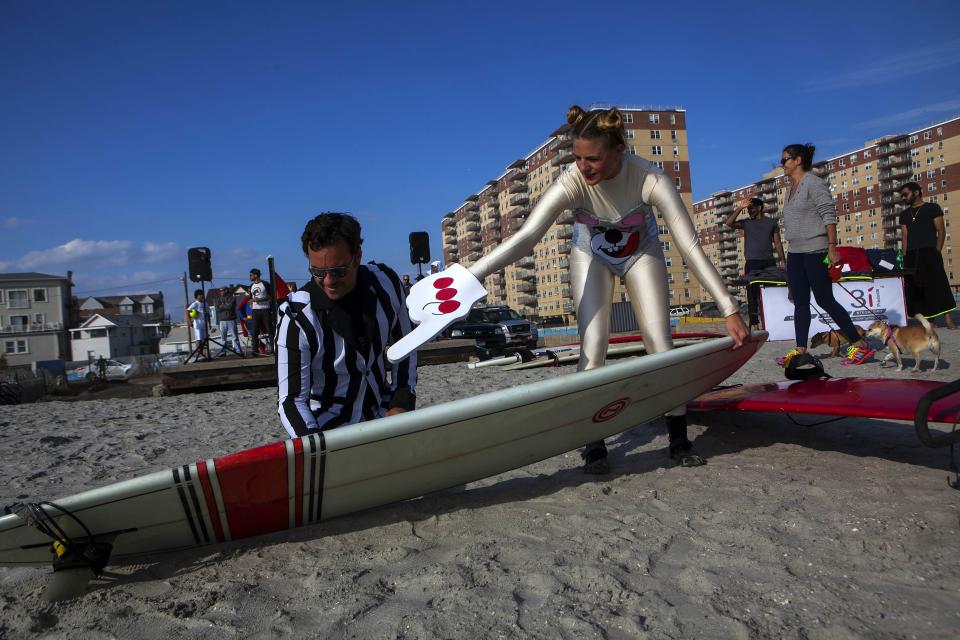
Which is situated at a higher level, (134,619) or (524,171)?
(524,171)

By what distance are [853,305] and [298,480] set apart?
9019 mm

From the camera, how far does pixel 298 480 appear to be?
7.23 feet

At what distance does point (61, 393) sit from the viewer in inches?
626

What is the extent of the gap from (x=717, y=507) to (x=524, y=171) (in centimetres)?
7858

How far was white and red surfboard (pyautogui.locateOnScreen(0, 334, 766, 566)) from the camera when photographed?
78.6 inches

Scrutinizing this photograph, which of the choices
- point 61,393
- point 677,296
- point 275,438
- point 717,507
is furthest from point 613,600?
point 677,296

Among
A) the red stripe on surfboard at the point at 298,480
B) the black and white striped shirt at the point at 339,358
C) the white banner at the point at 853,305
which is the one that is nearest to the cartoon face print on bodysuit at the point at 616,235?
the black and white striped shirt at the point at 339,358

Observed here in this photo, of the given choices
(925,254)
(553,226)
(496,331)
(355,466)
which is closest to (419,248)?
(496,331)

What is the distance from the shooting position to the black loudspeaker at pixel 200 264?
12.0m

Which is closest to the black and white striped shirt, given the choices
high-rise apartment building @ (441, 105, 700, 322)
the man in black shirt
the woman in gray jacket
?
the woman in gray jacket

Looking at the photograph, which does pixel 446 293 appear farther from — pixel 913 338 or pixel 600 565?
pixel 913 338

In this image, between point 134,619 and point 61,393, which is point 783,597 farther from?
point 61,393

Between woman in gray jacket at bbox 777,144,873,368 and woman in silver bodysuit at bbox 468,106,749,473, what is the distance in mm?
2170

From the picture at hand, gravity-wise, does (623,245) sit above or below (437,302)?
above
